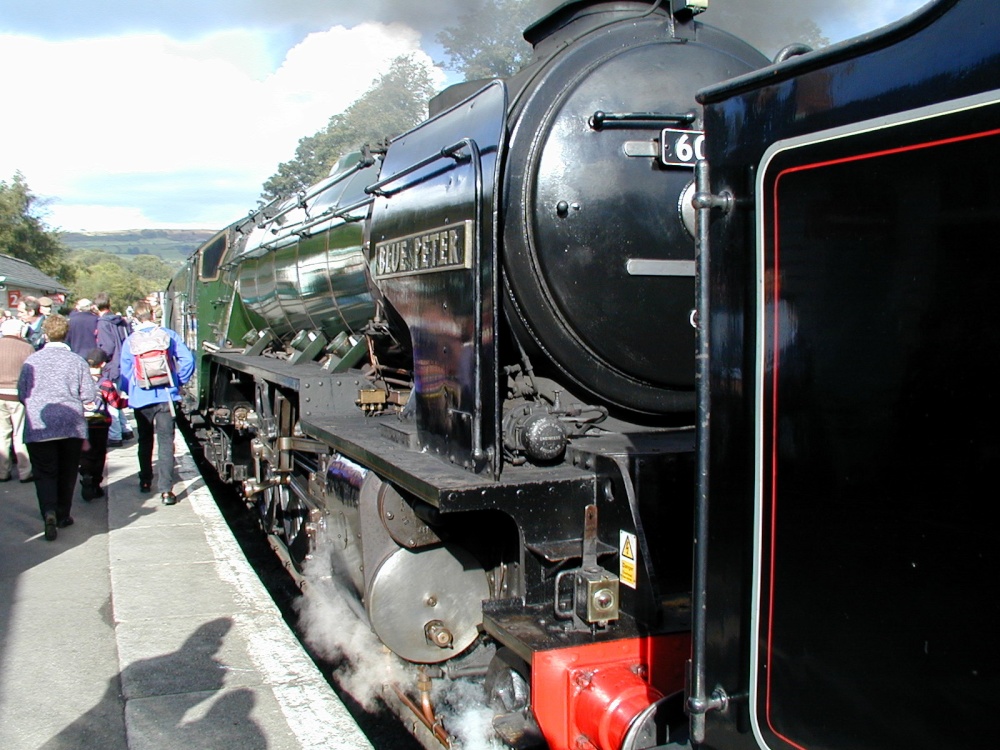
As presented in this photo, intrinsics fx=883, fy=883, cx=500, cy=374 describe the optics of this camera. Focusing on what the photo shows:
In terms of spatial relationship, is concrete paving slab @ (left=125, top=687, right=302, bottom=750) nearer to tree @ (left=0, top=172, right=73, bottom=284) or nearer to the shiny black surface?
the shiny black surface

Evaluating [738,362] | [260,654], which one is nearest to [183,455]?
[260,654]

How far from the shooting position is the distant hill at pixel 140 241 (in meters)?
157

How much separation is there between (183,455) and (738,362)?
26.5 feet

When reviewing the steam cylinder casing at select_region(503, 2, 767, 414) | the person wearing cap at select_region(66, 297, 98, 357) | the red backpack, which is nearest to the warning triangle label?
the steam cylinder casing at select_region(503, 2, 767, 414)

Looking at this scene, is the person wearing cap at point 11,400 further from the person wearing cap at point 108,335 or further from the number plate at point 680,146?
the number plate at point 680,146

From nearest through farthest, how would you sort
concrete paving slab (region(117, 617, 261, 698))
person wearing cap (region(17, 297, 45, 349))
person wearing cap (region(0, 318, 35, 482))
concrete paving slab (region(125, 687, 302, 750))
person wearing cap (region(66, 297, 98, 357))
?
concrete paving slab (region(125, 687, 302, 750)) → concrete paving slab (region(117, 617, 261, 698)) → person wearing cap (region(0, 318, 35, 482)) → person wearing cap (region(66, 297, 98, 357)) → person wearing cap (region(17, 297, 45, 349))

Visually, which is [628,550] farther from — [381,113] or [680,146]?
[381,113]

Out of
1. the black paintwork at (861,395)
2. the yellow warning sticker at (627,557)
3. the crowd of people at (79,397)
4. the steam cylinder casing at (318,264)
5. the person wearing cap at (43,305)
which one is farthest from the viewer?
the person wearing cap at (43,305)

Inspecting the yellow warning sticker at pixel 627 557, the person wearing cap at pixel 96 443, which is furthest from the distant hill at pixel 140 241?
the yellow warning sticker at pixel 627 557

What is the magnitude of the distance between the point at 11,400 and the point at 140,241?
596 feet

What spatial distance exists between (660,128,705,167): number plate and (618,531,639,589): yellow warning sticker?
1.12m

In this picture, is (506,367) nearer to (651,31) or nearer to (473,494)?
(473,494)

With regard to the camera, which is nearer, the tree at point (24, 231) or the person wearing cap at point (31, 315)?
the person wearing cap at point (31, 315)

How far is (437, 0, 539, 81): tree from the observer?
555 centimetres
